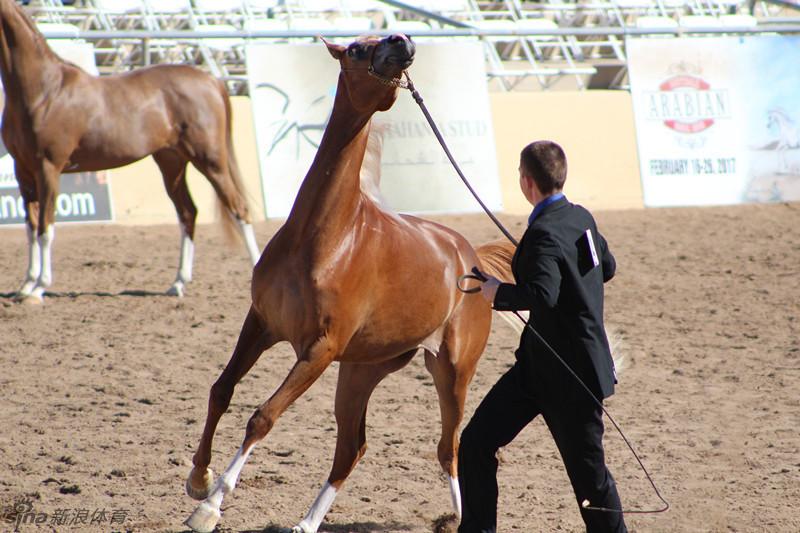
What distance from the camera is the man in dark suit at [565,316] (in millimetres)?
3395

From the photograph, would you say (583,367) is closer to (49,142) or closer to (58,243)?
(49,142)

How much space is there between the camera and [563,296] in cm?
348

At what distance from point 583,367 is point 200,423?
9.49 ft

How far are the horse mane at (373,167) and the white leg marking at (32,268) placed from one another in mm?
4482

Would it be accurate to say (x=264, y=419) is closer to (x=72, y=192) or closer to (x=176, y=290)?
(x=176, y=290)

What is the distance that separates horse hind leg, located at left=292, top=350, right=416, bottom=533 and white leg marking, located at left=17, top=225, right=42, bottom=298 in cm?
464

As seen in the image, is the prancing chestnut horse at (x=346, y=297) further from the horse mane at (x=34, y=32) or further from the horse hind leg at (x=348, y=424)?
the horse mane at (x=34, y=32)

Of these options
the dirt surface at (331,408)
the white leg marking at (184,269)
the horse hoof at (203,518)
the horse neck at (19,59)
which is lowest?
the dirt surface at (331,408)

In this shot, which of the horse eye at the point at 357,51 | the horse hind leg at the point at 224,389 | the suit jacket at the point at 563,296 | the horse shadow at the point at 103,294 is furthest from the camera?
the horse shadow at the point at 103,294

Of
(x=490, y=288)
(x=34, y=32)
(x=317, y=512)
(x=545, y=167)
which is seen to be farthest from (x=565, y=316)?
(x=34, y=32)

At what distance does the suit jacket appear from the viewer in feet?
11.0

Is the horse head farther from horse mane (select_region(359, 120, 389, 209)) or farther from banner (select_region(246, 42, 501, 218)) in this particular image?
banner (select_region(246, 42, 501, 218))

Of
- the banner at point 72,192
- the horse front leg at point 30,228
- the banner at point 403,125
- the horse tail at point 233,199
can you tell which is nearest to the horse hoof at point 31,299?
→ the horse front leg at point 30,228

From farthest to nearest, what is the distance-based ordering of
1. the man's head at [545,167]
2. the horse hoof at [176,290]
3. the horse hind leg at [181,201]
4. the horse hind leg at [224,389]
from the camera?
the horse hind leg at [181,201] → the horse hoof at [176,290] → the horse hind leg at [224,389] → the man's head at [545,167]
